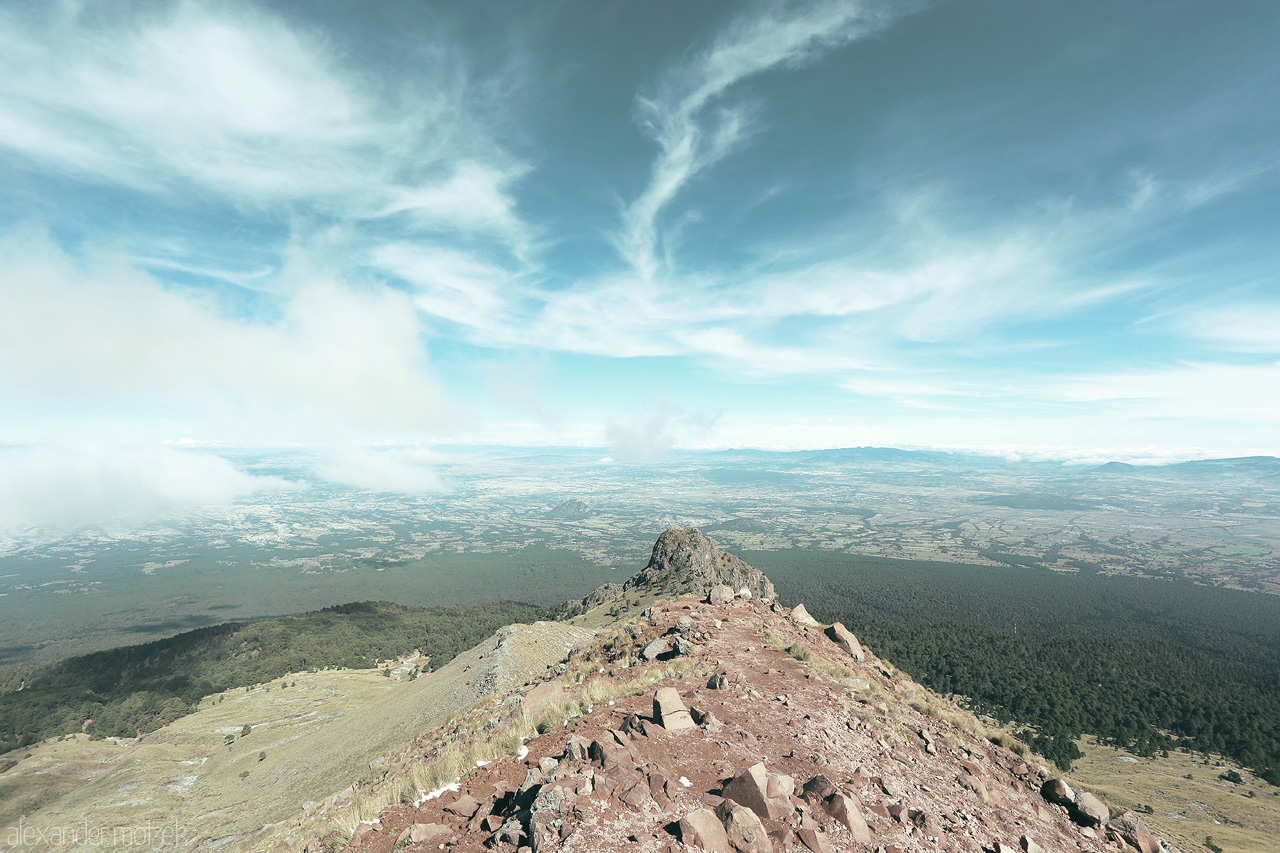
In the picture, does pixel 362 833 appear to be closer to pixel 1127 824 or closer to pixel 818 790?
pixel 818 790

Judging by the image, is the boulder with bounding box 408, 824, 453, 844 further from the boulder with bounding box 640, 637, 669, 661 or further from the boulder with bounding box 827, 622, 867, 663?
the boulder with bounding box 827, 622, 867, 663

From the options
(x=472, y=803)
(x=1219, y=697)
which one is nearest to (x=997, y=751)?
(x=472, y=803)

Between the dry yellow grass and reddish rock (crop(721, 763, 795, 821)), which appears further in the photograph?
the dry yellow grass

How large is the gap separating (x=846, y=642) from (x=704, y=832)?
62.0ft

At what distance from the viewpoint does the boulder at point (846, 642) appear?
22656 millimetres

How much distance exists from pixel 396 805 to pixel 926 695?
70.7 feet

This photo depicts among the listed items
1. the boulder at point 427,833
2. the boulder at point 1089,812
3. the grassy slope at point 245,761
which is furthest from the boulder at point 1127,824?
the grassy slope at point 245,761

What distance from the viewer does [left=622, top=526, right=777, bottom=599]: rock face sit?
81.1 metres

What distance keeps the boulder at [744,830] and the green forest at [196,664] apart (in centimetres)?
10400

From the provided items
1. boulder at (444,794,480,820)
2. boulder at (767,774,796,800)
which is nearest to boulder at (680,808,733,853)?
boulder at (767,774,796,800)

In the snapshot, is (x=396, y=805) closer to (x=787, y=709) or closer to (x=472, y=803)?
(x=472, y=803)

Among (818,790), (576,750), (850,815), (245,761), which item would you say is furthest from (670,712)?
(245,761)

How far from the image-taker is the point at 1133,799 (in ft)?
168

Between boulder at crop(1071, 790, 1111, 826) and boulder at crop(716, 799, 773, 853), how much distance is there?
409 inches
